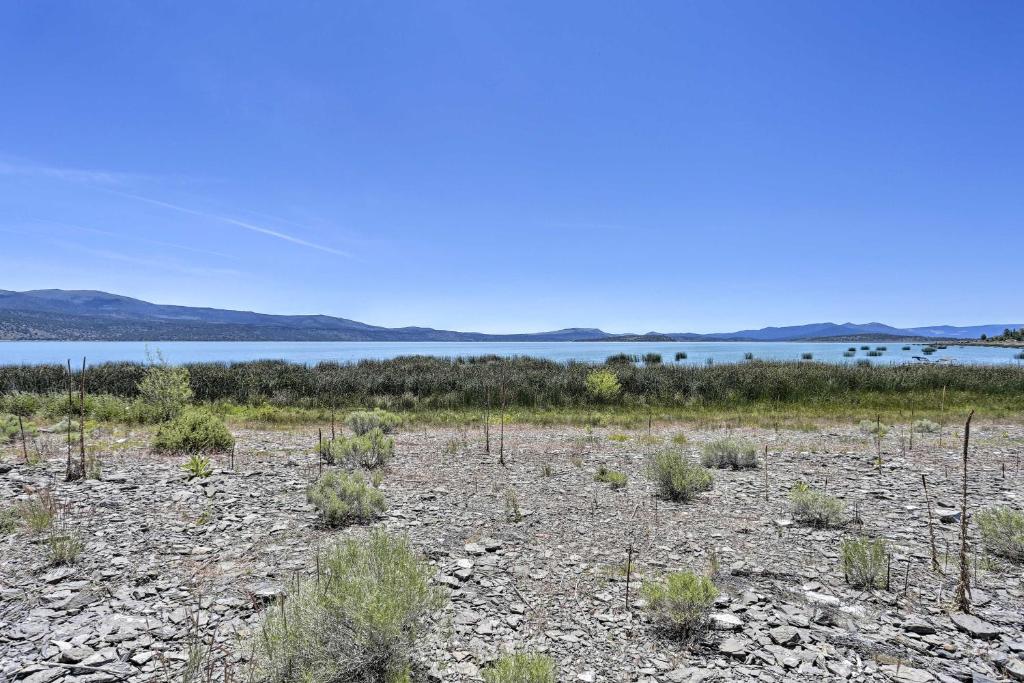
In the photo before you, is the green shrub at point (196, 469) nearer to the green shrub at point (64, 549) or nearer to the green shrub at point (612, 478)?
the green shrub at point (64, 549)

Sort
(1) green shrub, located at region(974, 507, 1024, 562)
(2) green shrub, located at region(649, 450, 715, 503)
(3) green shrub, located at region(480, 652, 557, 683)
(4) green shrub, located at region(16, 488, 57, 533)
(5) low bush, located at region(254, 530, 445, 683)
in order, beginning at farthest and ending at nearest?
(2) green shrub, located at region(649, 450, 715, 503)
(4) green shrub, located at region(16, 488, 57, 533)
(1) green shrub, located at region(974, 507, 1024, 562)
(5) low bush, located at region(254, 530, 445, 683)
(3) green shrub, located at region(480, 652, 557, 683)

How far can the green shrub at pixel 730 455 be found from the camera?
36.7 feet

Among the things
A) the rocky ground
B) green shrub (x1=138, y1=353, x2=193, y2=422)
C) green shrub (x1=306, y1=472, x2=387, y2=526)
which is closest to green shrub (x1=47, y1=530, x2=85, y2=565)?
the rocky ground

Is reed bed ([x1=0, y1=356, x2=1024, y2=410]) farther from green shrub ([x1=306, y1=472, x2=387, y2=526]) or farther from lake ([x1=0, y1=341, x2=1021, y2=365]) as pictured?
green shrub ([x1=306, y1=472, x2=387, y2=526])

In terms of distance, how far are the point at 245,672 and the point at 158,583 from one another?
2.14 metres

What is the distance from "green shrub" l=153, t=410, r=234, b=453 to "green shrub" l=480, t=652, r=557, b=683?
1093cm

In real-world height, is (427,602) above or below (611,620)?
above

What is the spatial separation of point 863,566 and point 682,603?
219 centimetres

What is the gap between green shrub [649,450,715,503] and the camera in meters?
8.59

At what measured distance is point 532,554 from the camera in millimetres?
6176

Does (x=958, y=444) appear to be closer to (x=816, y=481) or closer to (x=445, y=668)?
(x=816, y=481)

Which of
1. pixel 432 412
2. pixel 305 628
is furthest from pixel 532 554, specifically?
pixel 432 412

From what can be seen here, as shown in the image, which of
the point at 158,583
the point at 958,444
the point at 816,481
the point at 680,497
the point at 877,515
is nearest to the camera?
the point at 158,583

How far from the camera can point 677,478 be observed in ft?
28.1
